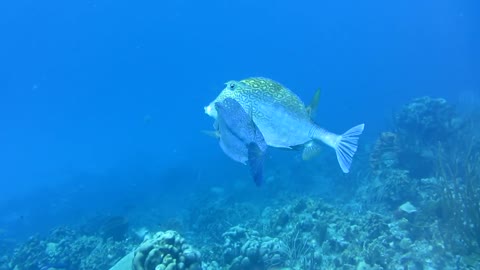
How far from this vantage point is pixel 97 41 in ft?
529

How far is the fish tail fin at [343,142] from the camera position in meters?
2.81

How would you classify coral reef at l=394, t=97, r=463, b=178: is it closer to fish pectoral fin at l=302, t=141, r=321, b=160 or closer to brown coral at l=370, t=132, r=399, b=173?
brown coral at l=370, t=132, r=399, b=173

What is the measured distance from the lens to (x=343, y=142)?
2.83 meters

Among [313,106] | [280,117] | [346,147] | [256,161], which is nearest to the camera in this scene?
[256,161]

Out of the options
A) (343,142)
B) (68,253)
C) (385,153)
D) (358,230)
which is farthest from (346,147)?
(385,153)

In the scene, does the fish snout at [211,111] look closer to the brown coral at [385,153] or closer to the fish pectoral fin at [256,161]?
the fish pectoral fin at [256,161]

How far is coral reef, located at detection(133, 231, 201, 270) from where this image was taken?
4.86m

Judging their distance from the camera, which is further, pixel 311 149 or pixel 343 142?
pixel 311 149

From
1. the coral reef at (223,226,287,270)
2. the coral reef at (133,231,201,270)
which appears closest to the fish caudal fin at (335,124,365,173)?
the coral reef at (133,231,201,270)

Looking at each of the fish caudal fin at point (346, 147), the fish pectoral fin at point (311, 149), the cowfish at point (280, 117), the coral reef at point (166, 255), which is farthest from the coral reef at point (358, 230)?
the fish caudal fin at point (346, 147)

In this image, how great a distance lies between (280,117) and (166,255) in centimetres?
314

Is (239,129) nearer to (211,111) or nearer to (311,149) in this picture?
(211,111)

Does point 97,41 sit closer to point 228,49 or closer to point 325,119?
point 228,49

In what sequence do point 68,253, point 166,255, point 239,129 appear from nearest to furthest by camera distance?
point 239,129 → point 166,255 → point 68,253
